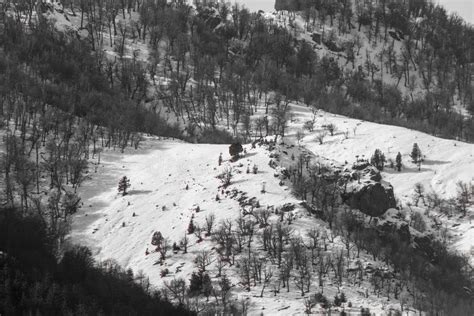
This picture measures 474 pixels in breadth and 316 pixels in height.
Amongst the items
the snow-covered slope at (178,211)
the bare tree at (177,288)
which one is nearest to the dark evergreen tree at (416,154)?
the snow-covered slope at (178,211)

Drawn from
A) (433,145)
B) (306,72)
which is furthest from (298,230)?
(306,72)

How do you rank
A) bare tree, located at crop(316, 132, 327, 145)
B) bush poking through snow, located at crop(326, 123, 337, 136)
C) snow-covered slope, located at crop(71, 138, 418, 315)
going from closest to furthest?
1. snow-covered slope, located at crop(71, 138, 418, 315)
2. bare tree, located at crop(316, 132, 327, 145)
3. bush poking through snow, located at crop(326, 123, 337, 136)

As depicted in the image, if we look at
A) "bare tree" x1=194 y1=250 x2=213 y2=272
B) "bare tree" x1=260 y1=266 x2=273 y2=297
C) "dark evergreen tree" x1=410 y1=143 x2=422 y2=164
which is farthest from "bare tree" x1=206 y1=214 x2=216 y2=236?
"dark evergreen tree" x1=410 y1=143 x2=422 y2=164

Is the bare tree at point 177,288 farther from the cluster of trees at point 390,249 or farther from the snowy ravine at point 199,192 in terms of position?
the cluster of trees at point 390,249

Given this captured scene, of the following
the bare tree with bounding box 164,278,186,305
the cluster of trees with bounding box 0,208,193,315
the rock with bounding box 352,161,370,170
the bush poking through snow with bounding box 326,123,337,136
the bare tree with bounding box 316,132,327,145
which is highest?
the bush poking through snow with bounding box 326,123,337,136

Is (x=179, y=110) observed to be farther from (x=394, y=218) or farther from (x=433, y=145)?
(x=394, y=218)

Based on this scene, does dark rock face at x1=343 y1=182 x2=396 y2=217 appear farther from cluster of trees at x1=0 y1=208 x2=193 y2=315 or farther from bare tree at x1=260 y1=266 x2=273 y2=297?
cluster of trees at x1=0 y1=208 x2=193 y2=315
